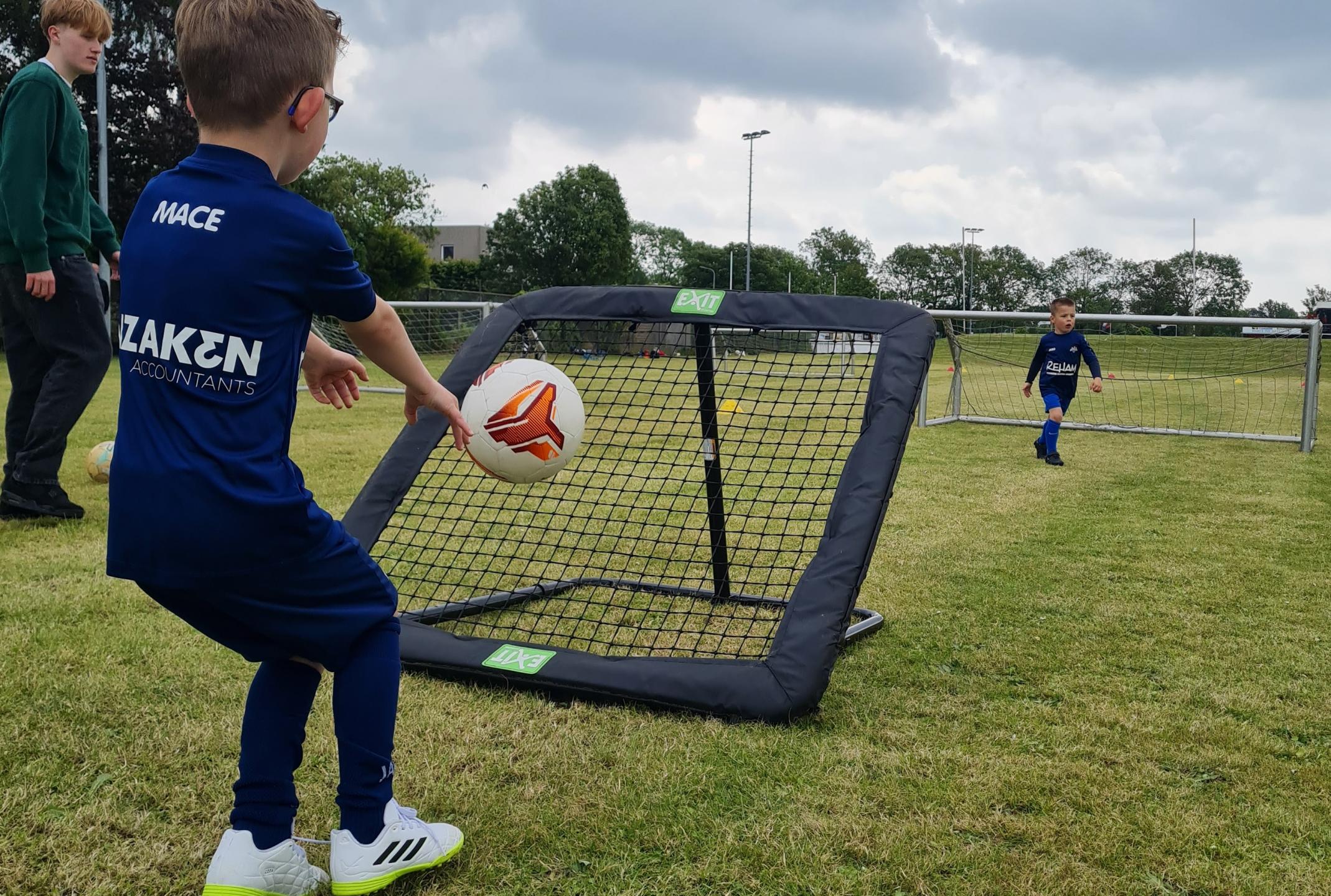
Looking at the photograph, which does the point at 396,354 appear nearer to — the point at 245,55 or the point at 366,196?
the point at 245,55

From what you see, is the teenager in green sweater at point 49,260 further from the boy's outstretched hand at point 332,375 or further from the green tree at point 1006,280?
the green tree at point 1006,280

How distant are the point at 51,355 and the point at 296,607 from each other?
12.7ft

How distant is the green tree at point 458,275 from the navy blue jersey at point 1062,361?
145 feet

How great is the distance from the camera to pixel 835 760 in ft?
8.29

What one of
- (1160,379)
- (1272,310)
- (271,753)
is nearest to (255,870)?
(271,753)

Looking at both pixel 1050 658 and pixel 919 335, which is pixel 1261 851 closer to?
pixel 1050 658

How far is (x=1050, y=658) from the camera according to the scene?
11.1 ft

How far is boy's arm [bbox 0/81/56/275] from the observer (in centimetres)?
443

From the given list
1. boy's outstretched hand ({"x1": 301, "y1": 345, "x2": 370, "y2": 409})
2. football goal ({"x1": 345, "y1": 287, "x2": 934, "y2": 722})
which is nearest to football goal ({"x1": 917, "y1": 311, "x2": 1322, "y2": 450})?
football goal ({"x1": 345, "y1": 287, "x2": 934, "y2": 722})

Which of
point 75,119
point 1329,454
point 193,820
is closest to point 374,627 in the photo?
point 193,820

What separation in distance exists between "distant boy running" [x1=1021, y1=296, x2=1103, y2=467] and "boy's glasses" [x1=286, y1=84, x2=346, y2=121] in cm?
853

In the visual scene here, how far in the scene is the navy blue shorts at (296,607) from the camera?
175cm

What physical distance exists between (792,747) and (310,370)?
4.87ft

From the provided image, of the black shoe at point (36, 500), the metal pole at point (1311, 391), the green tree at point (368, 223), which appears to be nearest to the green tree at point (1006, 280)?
the green tree at point (368, 223)
